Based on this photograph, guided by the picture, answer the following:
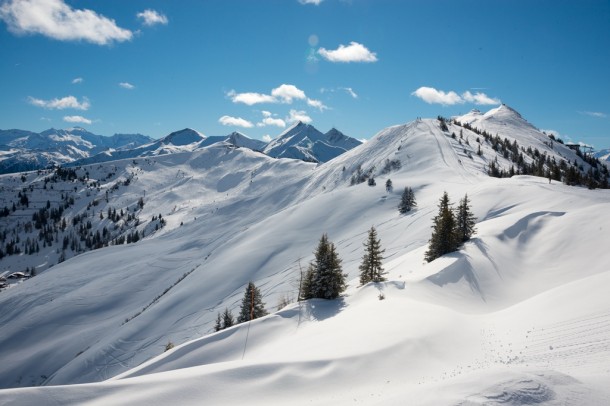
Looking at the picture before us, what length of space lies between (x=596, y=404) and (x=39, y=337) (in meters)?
90.4

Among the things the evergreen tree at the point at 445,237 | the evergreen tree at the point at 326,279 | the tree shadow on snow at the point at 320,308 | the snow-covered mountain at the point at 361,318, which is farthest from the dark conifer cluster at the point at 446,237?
the tree shadow on snow at the point at 320,308

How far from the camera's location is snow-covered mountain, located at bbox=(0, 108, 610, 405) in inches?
434

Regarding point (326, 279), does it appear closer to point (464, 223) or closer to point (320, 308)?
point (320, 308)

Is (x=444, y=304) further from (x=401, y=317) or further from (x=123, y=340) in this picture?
(x=123, y=340)

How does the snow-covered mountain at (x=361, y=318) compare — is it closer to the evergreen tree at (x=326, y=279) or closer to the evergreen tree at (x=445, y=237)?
the evergreen tree at (x=326, y=279)

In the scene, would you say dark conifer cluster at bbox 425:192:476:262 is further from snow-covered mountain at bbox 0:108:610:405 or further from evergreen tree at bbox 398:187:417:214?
evergreen tree at bbox 398:187:417:214

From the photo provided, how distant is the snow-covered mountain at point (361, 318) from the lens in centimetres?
1103

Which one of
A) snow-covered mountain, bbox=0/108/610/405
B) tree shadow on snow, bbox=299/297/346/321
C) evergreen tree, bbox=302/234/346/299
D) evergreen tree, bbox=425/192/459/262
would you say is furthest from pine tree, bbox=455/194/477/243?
tree shadow on snow, bbox=299/297/346/321

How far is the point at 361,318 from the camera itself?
20.0m

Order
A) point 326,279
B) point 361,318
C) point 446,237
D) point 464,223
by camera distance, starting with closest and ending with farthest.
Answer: point 361,318, point 326,279, point 446,237, point 464,223

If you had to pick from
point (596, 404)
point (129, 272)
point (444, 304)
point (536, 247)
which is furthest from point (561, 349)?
point (129, 272)

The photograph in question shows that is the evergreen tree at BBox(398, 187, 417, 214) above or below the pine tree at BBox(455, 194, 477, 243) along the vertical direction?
above

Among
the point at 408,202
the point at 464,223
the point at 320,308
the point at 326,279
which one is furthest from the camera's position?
the point at 408,202

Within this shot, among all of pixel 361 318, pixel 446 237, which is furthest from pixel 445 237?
pixel 361 318
